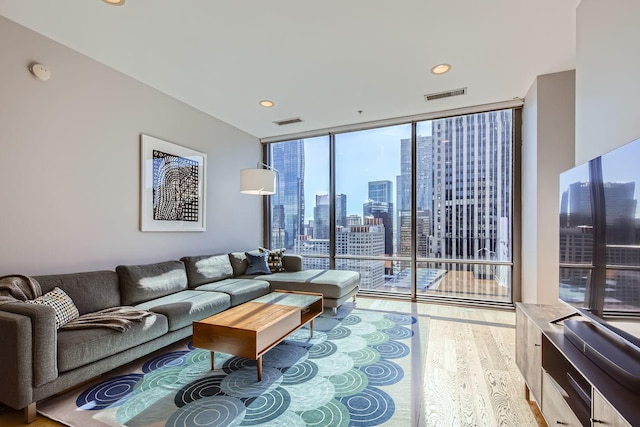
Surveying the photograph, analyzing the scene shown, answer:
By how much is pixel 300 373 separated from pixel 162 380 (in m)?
1.06

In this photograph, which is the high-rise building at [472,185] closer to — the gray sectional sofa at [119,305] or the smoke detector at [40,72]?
the gray sectional sofa at [119,305]

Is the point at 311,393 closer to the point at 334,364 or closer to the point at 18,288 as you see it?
the point at 334,364

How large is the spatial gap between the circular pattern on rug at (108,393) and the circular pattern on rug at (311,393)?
116cm

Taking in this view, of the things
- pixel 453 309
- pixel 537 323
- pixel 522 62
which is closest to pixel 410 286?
pixel 453 309

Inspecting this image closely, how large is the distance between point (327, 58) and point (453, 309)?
360 cm

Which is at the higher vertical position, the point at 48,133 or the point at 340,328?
the point at 48,133

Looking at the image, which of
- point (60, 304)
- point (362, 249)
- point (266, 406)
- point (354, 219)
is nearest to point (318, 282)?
point (362, 249)

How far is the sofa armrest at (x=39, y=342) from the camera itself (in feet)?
5.90

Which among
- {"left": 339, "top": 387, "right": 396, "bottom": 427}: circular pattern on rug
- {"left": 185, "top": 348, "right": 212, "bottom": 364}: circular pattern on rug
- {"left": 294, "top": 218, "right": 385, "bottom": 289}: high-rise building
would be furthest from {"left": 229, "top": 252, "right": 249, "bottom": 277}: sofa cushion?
{"left": 339, "top": 387, "right": 396, "bottom": 427}: circular pattern on rug

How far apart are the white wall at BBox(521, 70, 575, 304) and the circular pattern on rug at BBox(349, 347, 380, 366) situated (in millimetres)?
2029

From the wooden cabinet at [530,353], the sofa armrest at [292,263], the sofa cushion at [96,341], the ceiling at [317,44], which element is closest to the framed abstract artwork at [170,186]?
the ceiling at [317,44]

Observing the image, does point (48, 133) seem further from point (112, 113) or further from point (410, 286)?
point (410, 286)

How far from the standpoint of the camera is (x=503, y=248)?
428 cm

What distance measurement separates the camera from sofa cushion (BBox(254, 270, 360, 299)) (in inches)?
152
